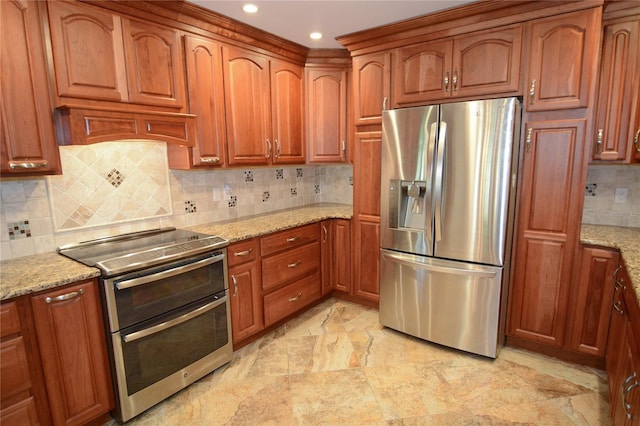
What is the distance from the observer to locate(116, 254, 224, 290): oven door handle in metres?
1.74

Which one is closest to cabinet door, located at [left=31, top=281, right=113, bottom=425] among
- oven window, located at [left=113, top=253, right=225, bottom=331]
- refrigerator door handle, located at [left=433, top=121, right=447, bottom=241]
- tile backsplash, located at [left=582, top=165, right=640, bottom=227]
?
oven window, located at [left=113, top=253, right=225, bottom=331]

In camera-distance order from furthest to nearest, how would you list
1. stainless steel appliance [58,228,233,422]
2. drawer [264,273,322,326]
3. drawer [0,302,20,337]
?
drawer [264,273,322,326]
stainless steel appliance [58,228,233,422]
drawer [0,302,20,337]

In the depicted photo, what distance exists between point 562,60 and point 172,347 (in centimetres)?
285

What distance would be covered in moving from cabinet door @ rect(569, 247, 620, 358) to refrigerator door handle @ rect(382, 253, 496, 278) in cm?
54

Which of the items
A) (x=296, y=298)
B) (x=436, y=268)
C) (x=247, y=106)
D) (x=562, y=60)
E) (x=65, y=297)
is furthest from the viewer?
(x=296, y=298)

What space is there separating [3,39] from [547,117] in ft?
9.50

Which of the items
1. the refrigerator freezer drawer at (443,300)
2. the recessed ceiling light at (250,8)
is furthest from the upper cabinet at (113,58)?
the refrigerator freezer drawer at (443,300)

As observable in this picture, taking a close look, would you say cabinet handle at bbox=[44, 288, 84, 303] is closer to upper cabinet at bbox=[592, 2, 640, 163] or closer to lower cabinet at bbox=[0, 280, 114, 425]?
lower cabinet at bbox=[0, 280, 114, 425]

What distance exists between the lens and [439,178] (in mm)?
2336

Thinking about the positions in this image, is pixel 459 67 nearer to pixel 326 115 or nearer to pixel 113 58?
pixel 326 115

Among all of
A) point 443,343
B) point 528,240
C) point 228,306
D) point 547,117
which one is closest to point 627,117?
point 547,117

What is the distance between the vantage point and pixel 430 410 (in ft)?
6.42

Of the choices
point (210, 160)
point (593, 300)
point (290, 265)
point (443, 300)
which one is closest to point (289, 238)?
point (290, 265)

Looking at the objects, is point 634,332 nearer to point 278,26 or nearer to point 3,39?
A: point 278,26
